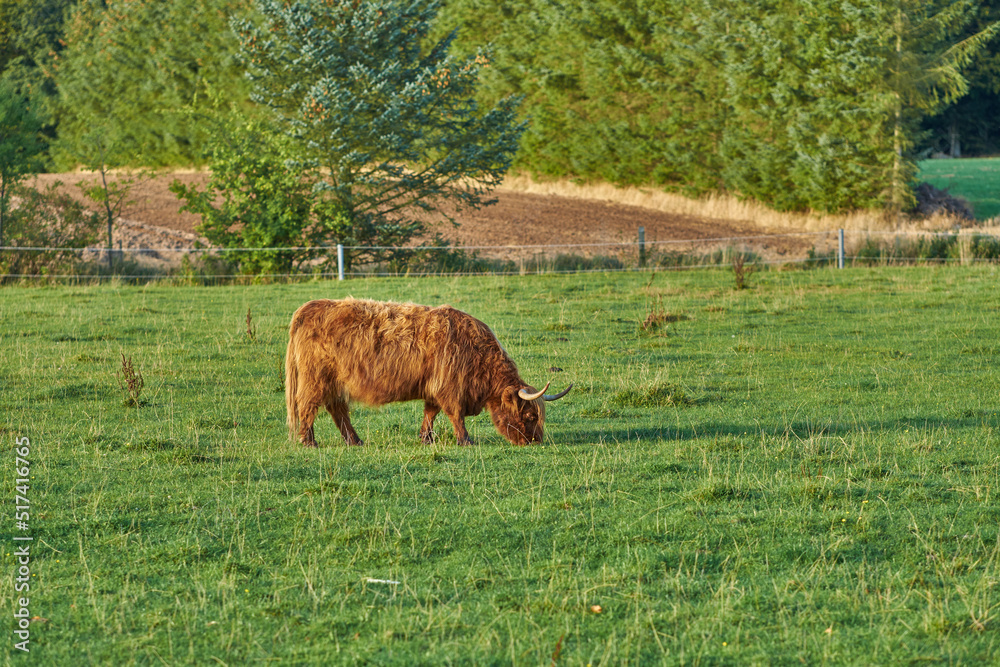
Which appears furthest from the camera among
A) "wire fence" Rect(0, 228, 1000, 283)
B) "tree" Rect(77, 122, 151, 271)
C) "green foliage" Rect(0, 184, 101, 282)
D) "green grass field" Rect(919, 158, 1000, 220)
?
"green grass field" Rect(919, 158, 1000, 220)

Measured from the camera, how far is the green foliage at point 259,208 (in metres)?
27.4

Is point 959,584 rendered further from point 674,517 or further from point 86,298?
point 86,298

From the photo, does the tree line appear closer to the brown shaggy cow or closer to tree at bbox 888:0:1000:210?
tree at bbox 888:0:1000:210

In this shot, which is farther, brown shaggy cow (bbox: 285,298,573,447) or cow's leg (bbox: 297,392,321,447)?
cow's leg (bbox: 297,392,321,447)

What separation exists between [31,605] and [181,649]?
1201 mm

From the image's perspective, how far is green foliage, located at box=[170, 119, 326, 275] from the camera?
27.4 metres

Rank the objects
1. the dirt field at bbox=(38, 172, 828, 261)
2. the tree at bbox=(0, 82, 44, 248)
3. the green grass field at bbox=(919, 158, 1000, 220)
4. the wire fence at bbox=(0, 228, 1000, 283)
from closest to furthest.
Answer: the wire fence at bbox=(0, 228, 1000, 283) → the tree at bbox=(0, 82, 44, 248) → the dirt field at bbox=(38, 172, 828, 261) → the green grass field at bbox=(919, 158, 1000, 220)

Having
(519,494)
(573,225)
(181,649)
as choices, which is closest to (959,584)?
(519,494)

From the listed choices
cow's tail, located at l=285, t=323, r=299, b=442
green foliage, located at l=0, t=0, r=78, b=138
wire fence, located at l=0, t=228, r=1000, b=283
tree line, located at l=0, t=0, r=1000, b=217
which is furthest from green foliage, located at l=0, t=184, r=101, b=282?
green foliage, located at l=0, t=0, r=78, b=138

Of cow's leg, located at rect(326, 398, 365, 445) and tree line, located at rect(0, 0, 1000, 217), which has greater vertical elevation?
tree line, located at rect(0, 0, 1000, 217)

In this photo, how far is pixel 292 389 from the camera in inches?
423

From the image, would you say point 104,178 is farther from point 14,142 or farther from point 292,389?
point 292,389

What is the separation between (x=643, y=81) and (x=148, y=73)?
29.5 meters

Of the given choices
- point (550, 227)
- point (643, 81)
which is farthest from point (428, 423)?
point (643, 81)
